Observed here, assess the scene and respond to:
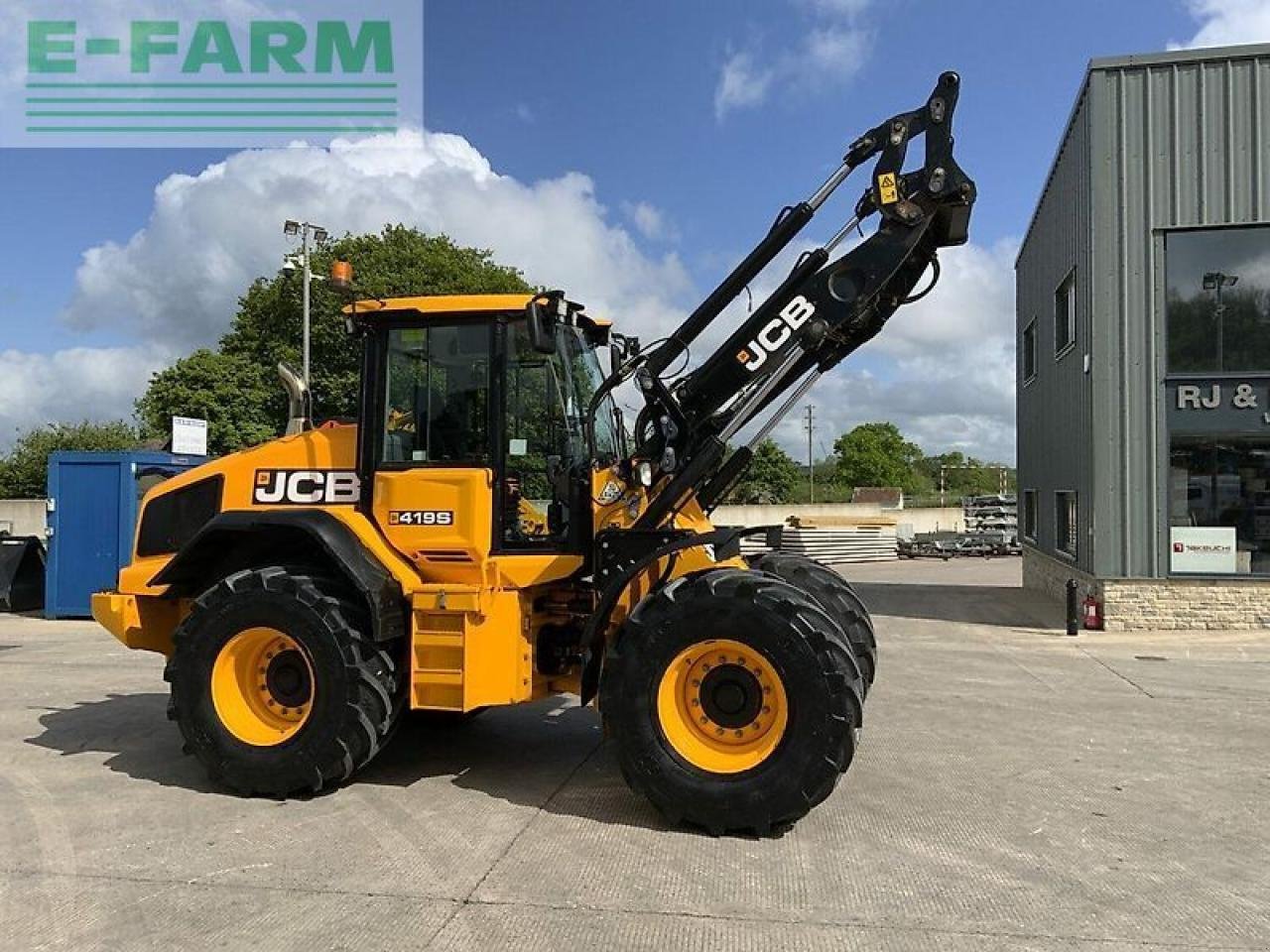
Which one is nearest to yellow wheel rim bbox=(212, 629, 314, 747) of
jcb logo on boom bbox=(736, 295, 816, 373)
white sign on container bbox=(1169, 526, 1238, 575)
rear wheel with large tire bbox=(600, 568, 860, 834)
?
rear wheel with large tire bbox=(600, 568, 860, 834)

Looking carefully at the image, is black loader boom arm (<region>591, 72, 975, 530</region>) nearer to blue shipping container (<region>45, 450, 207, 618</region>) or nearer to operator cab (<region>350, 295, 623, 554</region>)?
operator cab (<region>350, 295, 623, 554</region>)

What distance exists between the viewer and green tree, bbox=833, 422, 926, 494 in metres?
82.9

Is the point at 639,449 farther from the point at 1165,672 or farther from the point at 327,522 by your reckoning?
the point at 1165,672

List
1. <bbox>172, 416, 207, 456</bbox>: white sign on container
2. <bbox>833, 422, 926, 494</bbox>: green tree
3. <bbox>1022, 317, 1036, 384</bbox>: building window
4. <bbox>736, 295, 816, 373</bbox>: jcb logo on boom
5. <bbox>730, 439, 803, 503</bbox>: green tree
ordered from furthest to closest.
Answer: <bbox>833, 422, 926, 494</bbox>: green tree < <bbox>730, 439, 803, 503</bbox>: green tree < <bbox>1022, 317, 1036, 384</bbox>: building window < <bbox>172, 416, 207, 456</bbox>: white sign on container < <bbox>736, 295, 816, 373</bbox>: jcb logo on boom

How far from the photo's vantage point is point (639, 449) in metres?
6.17

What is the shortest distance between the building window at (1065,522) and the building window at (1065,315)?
2.45 meters

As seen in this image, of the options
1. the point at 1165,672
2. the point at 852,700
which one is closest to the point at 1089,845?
the point at 852,700

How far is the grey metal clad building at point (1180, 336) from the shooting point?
13242 millimetres

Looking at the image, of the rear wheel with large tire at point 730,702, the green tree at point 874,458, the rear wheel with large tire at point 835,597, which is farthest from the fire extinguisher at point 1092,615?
the green tree at point 874,458

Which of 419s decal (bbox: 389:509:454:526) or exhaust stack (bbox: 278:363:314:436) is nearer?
419s decal (bbox: 389:509:454:526)

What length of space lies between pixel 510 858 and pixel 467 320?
10.3 feet

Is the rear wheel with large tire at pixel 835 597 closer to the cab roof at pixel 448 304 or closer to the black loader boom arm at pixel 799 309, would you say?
the black loader boom arm at pixel 799 309

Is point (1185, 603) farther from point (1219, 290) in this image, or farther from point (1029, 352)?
point (1029, 352)

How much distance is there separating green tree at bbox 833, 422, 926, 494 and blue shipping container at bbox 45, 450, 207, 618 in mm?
72296
